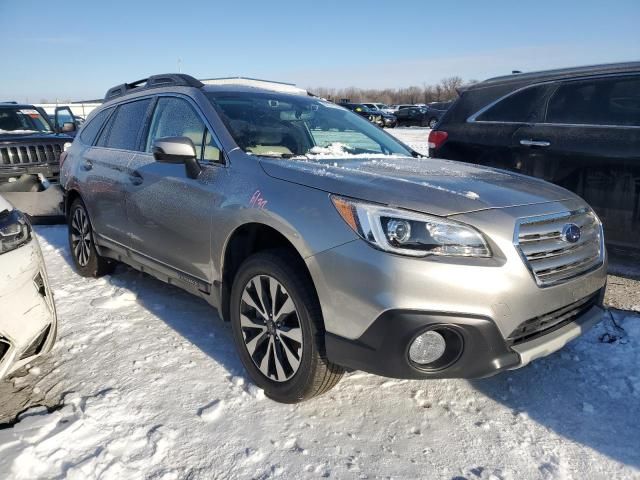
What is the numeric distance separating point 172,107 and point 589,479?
323cm

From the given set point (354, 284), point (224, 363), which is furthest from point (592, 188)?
point (224, 363)

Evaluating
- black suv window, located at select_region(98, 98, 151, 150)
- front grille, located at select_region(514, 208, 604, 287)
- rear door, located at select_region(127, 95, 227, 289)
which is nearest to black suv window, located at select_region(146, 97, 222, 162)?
rear door, located at select_region(127, 95, 227, 289)

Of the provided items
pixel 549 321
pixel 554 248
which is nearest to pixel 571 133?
pixel 554 248

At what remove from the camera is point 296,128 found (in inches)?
132

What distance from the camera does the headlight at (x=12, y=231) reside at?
248 cm

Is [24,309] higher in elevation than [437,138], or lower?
lower

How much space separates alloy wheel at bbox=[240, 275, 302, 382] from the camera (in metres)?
2.47

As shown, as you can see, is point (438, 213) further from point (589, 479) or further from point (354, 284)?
point (589, 479)

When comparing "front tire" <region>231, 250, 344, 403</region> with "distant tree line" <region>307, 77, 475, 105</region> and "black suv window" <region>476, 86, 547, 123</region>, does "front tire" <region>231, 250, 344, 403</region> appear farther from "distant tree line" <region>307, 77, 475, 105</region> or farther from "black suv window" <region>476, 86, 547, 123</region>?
"distant tree line" <region>307, 77, 475, 105</region>

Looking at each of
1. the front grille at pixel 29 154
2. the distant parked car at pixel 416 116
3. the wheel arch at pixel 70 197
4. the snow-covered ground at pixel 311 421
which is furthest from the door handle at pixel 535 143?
the distant parked car at pixel 416 116

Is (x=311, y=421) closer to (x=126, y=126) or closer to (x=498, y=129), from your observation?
(x=126, y=126)

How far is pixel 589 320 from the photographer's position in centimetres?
251

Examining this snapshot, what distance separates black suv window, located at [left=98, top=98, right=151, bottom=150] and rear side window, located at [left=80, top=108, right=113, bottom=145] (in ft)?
0.59

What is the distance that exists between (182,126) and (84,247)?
203 centimetres
